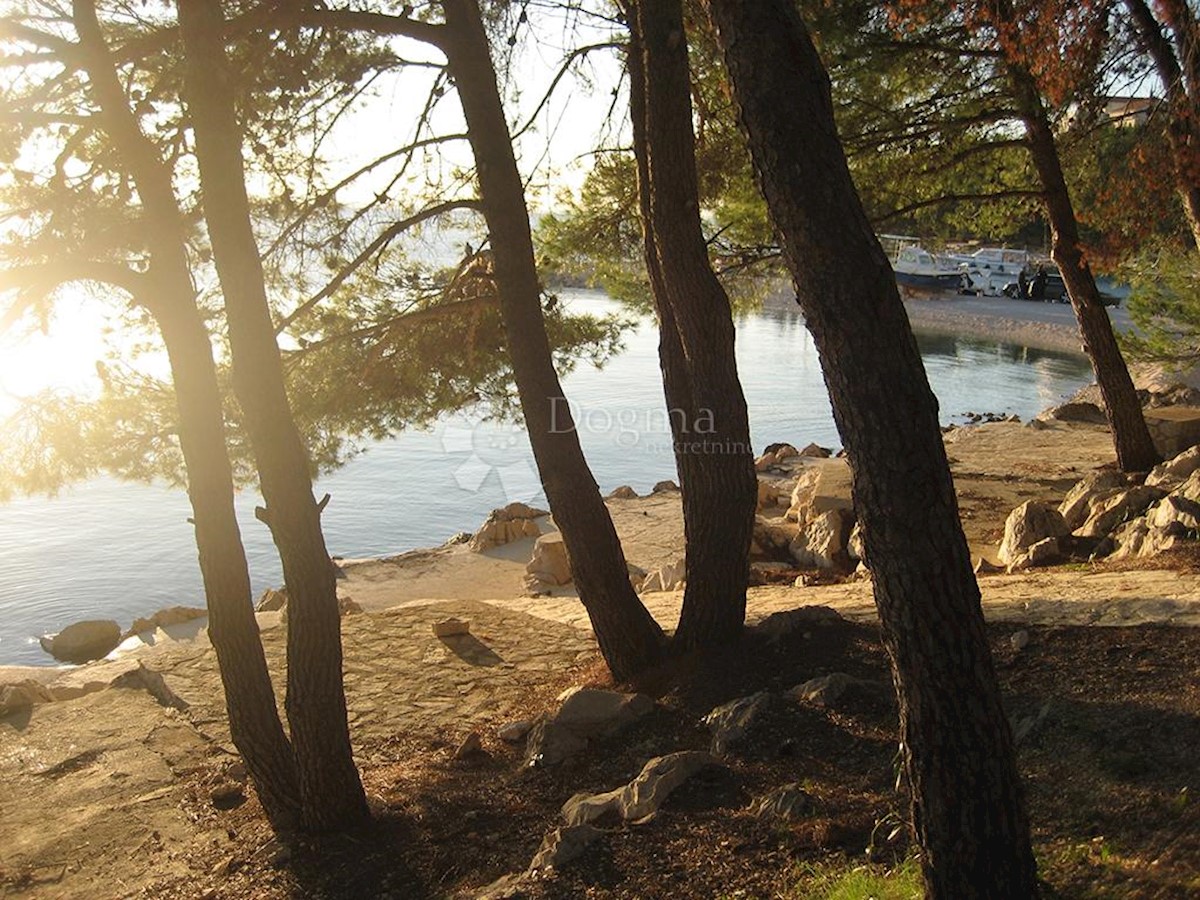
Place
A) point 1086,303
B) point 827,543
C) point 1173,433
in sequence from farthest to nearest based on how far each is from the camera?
point 1173,433
point 827,543
point 1086,303

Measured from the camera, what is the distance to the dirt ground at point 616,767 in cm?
345

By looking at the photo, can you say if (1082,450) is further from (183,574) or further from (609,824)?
(183,574)

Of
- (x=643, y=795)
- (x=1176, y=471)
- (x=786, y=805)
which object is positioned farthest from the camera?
(x=1176, y=471)

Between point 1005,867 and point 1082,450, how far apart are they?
12.5 m

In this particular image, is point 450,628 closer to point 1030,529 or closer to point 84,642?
point 1030,529

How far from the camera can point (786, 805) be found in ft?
12.4

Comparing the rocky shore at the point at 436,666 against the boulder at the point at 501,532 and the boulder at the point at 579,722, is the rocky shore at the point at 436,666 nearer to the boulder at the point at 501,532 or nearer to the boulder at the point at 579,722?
the boulder at the point at 579,722

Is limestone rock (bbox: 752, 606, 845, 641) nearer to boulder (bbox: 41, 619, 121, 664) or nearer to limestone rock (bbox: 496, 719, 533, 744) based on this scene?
limestone rock (bbox: 496, 719, 533, 744)

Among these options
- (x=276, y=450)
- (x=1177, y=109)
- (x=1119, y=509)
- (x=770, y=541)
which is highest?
(x=1177, y=109)

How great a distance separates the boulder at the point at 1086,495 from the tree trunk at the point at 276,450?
6.17 metres

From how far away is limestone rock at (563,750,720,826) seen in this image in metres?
4.03

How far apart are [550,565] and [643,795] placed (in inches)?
323

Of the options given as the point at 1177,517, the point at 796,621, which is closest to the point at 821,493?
the point at 1177,517

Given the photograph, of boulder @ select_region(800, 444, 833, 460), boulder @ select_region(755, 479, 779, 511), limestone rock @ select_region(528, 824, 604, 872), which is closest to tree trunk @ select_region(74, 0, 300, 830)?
limestone rock @ select_region(528, 824, 604, 872)
